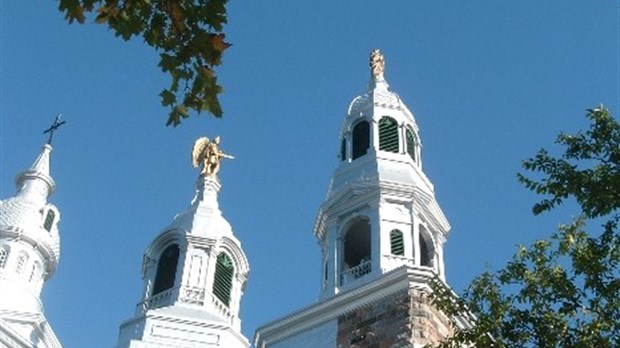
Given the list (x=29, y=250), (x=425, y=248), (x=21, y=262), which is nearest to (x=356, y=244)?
(x=425, y=248)

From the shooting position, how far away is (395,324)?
59.6ft

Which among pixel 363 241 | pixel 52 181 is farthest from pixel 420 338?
pixel 52 181

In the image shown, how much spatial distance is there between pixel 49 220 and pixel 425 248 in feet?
51.1

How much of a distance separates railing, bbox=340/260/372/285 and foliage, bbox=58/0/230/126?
13.9m

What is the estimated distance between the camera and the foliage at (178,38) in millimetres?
6891

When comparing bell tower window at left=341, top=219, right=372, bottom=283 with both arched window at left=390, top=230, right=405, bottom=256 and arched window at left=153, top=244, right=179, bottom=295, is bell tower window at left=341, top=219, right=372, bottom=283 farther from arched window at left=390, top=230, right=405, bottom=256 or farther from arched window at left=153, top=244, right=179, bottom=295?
arched window at left=153, top=244, right=179, bottom=295

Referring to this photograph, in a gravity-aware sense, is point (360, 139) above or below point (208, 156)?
below

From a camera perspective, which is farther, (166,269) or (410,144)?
(166,269)

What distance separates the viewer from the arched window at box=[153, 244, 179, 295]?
2691 cm

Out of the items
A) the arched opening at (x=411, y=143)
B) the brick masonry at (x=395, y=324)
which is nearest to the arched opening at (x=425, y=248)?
the arched opening at (x=411, y=143)

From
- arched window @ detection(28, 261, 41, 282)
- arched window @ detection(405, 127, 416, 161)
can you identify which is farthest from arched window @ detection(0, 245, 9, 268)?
arched window @ detection(405, 127, 416, 161)

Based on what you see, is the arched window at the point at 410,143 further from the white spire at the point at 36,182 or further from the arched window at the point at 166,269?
the white spire at the point at 36,182

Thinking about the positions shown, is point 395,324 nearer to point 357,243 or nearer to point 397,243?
point 397,243

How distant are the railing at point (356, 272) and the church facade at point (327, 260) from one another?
24 mm
